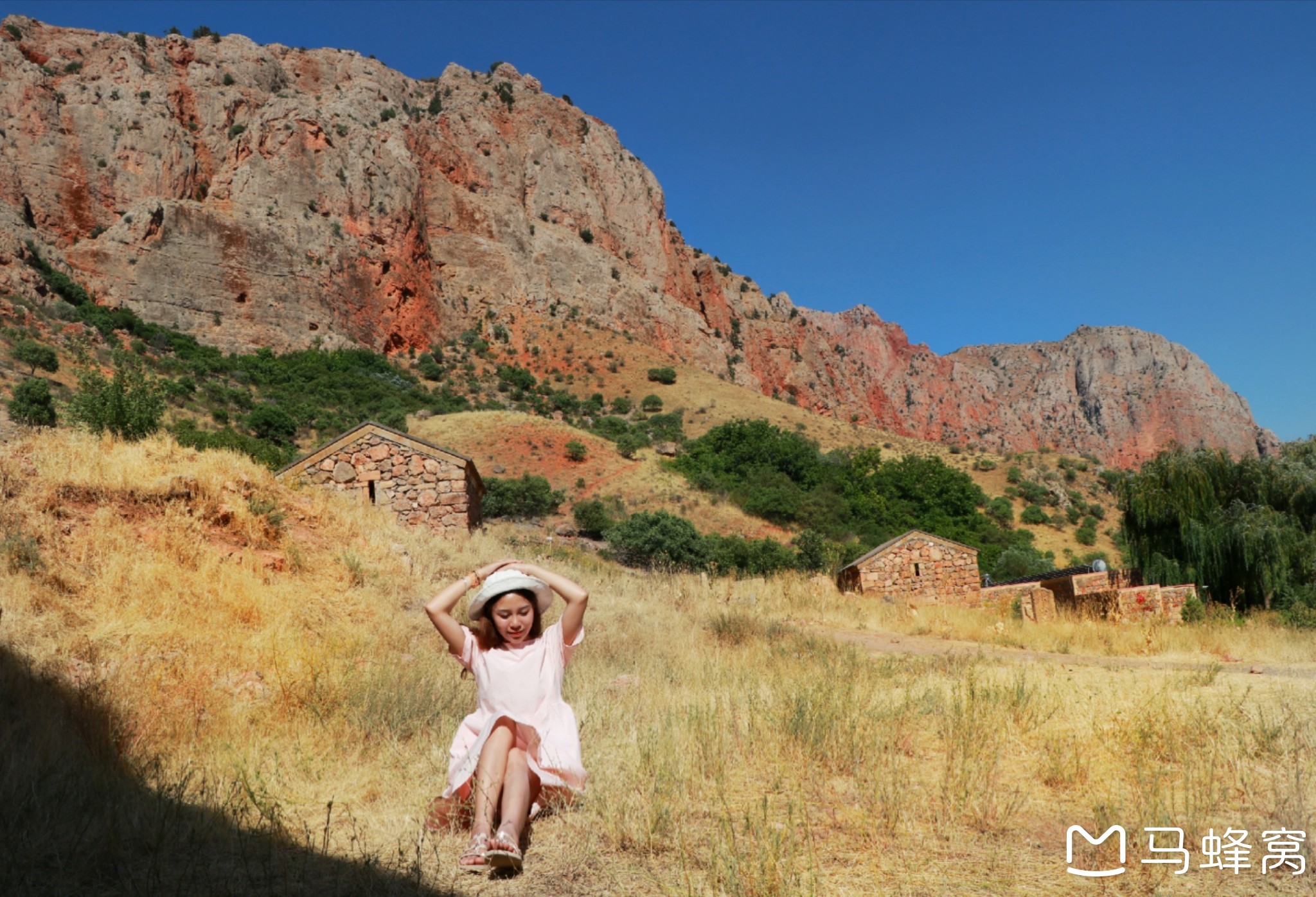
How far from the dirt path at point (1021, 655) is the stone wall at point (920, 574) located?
245 inches

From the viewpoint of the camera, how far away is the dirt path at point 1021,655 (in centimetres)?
908

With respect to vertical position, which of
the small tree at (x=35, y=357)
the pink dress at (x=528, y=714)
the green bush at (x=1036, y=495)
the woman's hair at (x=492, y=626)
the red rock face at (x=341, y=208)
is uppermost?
the red rock face at (x=341, y=208)

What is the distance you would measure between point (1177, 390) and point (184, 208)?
5808 inches

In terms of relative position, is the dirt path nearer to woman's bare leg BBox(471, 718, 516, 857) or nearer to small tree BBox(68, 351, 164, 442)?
woman's bare leg BBox(471, 718, 516, 857)

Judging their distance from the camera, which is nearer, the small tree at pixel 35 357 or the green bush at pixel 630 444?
the small tree at pixel 35 357

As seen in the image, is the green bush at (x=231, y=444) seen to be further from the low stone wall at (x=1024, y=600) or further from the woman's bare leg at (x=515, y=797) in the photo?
the low stone wall at (x=1024, y=600)

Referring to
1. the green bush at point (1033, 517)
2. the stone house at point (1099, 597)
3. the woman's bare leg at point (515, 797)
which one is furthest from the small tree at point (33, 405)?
the green bush at point (1033, 517)

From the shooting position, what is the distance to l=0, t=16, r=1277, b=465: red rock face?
154 ft

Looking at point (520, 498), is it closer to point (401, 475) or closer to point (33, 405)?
point (401, 475)

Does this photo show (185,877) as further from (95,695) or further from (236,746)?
(95,695)

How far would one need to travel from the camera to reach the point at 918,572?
20.6 m

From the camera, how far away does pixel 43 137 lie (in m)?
47.4

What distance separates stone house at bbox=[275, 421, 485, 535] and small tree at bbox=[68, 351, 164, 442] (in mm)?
3390

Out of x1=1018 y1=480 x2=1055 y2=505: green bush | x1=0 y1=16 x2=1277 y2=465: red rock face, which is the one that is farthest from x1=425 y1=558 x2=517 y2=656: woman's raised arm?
x1=1018 y1=480 x2=1055 y2=505: green bush
